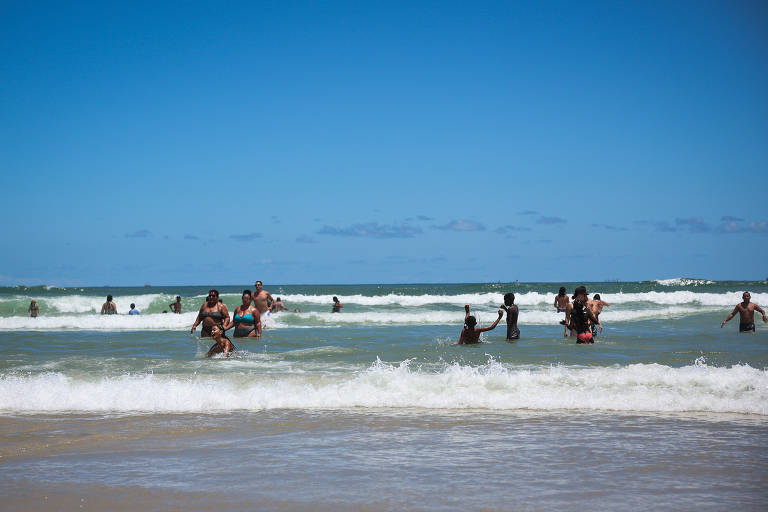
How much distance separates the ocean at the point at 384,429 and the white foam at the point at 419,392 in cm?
3

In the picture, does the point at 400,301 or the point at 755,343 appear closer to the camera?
the point at 755,343

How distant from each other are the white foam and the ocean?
0.03 m

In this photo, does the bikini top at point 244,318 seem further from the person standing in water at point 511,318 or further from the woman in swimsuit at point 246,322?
the person standing in water at point 511,318

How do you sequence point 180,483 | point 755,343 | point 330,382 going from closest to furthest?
point 180,483 → point 330,382 → point 755,343

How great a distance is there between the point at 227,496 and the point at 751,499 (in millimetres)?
3576

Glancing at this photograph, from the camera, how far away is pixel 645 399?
26.7ft

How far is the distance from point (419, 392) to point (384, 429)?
6.57 feet

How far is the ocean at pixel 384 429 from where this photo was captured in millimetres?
4629

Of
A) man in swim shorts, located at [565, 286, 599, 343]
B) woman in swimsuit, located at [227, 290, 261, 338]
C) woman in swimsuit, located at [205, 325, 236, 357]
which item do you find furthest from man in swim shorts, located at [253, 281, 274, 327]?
man in swim shorts, located at [565, 286, 599, 343]

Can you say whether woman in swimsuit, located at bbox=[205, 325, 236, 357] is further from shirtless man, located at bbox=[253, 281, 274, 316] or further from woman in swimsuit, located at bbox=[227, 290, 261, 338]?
shirtless man, located at bbox=[253, 281, 274, 316]

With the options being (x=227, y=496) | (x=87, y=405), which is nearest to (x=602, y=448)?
(x=227, y=496)

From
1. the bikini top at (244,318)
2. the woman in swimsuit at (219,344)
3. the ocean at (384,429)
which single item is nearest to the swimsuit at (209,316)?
the ocean at (384,429)

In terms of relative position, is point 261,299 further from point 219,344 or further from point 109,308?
point 109,308

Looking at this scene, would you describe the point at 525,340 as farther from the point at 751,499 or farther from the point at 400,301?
the point at 400,301
